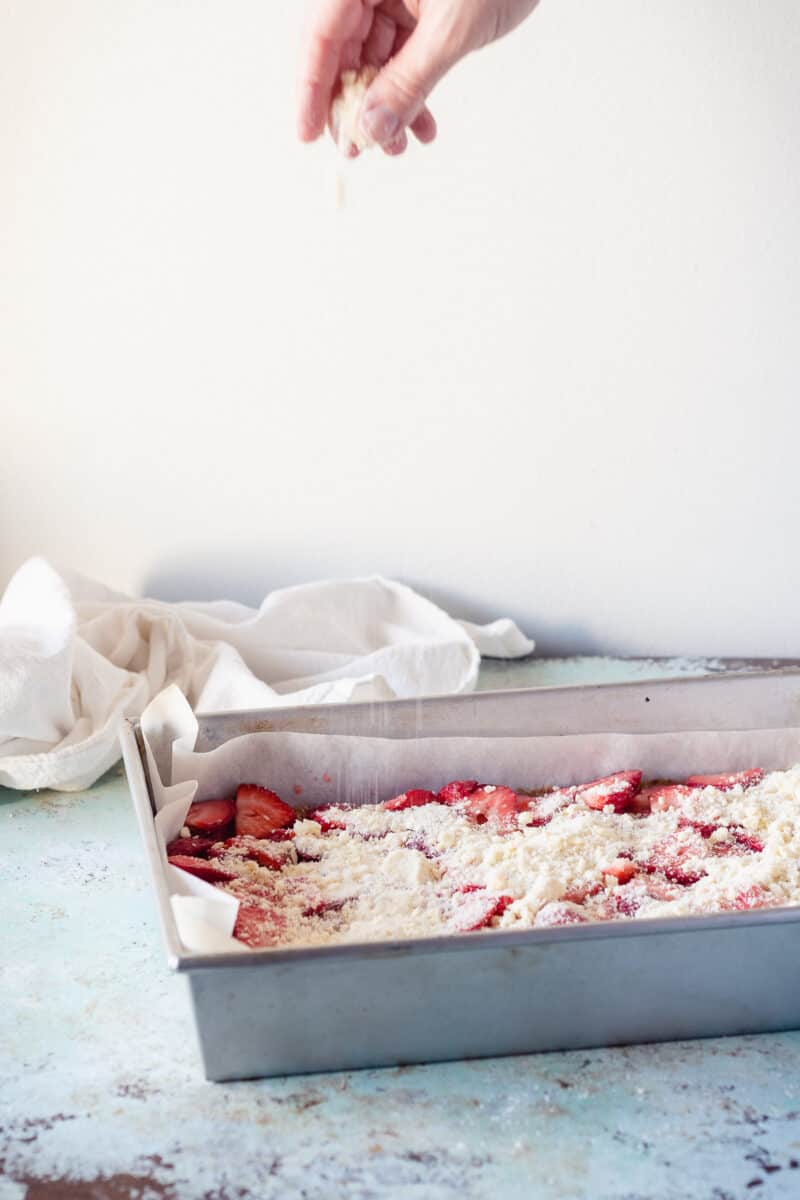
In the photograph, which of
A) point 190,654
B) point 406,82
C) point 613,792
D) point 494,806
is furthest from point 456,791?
point 406,82

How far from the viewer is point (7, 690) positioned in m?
1.39

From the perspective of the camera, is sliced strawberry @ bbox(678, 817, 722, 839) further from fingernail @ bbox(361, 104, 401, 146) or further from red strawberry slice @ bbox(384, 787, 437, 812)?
fingernail @ bbox(361, 104, 401, 146)

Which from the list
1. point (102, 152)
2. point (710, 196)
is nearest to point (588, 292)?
point (710, 196)

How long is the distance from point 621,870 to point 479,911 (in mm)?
137

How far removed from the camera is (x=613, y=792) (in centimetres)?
121

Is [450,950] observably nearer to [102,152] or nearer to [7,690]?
[7,690]

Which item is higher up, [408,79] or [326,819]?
[408,79]

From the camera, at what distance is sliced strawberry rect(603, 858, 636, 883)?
3.46 feet

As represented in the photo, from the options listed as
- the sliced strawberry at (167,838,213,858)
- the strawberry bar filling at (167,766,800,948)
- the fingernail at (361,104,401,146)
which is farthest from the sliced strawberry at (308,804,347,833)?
the fingernail at (361,104,401,146)

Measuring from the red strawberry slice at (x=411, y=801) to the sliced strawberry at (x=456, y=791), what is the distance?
0.04 ft

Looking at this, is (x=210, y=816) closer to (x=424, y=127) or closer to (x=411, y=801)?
(x=411, y=801)

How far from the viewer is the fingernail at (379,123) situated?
1207 mm

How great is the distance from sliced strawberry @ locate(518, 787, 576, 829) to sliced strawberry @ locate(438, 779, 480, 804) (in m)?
0.05

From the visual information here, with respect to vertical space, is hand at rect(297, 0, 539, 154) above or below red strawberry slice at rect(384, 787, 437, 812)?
above
